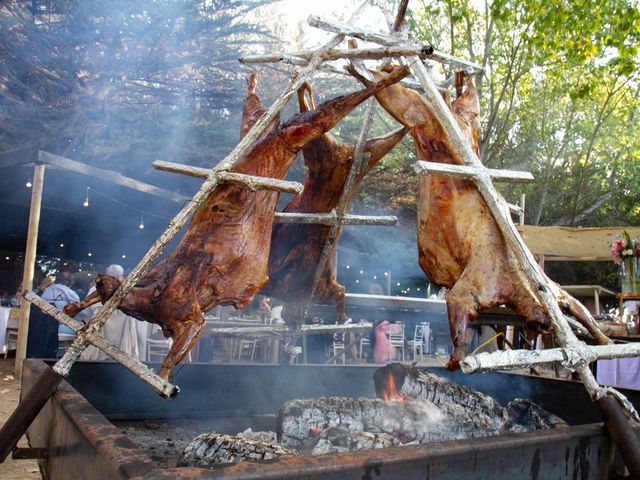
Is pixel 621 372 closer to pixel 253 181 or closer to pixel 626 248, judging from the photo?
pixel 626 248

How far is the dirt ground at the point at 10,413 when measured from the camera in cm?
434

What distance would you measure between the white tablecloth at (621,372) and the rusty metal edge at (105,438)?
572cm

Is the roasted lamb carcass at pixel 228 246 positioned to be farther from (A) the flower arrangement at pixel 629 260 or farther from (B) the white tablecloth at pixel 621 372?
(B) the white tablecloth at pixel 621 372

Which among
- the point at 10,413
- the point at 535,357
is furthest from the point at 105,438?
the point at 10,413

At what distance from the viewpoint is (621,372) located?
6059 mm

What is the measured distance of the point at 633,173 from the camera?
14414 mm

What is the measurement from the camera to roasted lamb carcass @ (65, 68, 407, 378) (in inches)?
120

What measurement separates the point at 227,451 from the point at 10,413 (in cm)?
489

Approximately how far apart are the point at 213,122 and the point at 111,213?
10.8ft

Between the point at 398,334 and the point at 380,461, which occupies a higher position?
the point at 380,461

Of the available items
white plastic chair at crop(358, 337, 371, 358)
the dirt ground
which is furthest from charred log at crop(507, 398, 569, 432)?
white plastic chair at crop(358, 337, 371, 358)

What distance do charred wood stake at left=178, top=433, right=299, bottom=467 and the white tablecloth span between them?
510cm

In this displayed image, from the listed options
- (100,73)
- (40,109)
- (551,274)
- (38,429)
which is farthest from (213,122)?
(551,274)

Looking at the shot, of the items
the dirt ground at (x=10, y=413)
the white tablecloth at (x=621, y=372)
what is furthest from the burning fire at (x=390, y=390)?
the white tablecloth at (x=621, y=372)
